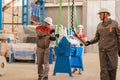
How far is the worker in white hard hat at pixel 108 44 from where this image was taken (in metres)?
5.36

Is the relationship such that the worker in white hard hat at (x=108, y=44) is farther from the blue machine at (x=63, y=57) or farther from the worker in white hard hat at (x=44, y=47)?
the blue machine at (x=63, y=57)

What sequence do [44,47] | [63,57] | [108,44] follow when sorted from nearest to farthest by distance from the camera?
[108,44], [44,47], [63,57]

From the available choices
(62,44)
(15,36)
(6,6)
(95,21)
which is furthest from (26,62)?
(95,21)

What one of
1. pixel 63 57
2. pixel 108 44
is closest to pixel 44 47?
pixel 63 57

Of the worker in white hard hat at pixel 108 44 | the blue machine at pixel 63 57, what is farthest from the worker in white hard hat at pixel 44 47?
the worker in white hard hat at pixel 108 44

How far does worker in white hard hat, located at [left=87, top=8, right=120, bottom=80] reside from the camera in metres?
5.36

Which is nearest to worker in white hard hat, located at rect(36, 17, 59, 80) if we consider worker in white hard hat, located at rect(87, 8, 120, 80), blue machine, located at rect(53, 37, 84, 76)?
blue machine, located at rect(53, 37, 84, 76)

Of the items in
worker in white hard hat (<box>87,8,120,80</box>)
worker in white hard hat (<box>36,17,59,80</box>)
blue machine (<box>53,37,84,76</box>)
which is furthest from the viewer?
blue machine (<box>53,37,84,76</box>)

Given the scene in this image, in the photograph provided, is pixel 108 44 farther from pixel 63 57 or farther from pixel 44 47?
pixel 63 57

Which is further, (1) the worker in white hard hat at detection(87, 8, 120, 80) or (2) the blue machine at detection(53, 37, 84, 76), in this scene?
(2) the blue machine at detection(53, 37, 84, 76)

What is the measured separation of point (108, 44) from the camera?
5.38m

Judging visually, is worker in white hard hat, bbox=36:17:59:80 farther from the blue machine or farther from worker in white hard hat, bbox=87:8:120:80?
worker in white hard hat, bbox=87:8:120:80

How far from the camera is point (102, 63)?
5469mm

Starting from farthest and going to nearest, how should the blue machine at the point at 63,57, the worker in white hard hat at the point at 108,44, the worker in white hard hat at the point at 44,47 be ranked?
1. the blue machine at the point at 63,57
2. the worker in white hard hat at the point at 44,47
3. the worker in white hard hat at the point at 108,44
